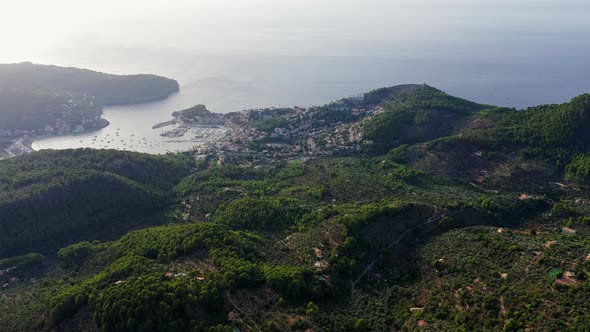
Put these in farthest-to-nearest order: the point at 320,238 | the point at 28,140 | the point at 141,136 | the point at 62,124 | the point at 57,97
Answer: the point at 57,97 < the point at 62,124 < the point at 141,136 < the point at 28,140 < the point at 320,238

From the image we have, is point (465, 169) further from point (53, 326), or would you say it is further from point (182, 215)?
point (53, 326)

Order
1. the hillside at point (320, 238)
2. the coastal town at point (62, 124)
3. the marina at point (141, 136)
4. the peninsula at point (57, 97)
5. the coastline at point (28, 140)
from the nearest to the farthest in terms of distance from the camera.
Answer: the hillside at point (320, 238)
the coastline at point (28, 140)
the coastal town at point (62, 124)
the marina at point (141, 136)
the peninsula at point (57, 97)

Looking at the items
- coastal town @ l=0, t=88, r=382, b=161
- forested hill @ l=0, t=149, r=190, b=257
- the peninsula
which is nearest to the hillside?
forested hill @ l=0, t=149, r=190, b=257

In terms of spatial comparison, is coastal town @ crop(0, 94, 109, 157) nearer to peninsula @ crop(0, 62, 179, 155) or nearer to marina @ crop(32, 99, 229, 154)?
peninsula @ crop(0, 62, 179, 155)

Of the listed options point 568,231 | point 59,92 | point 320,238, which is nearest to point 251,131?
point 320,238

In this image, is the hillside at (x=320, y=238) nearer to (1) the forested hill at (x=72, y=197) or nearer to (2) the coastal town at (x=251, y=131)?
(1) the forested hill at (x=72, y=197)

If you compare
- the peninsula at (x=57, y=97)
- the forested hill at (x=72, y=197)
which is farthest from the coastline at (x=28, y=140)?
the forested hill at (x=72, y=197)

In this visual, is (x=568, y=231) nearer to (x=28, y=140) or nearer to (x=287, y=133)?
(x=287, y=133)
